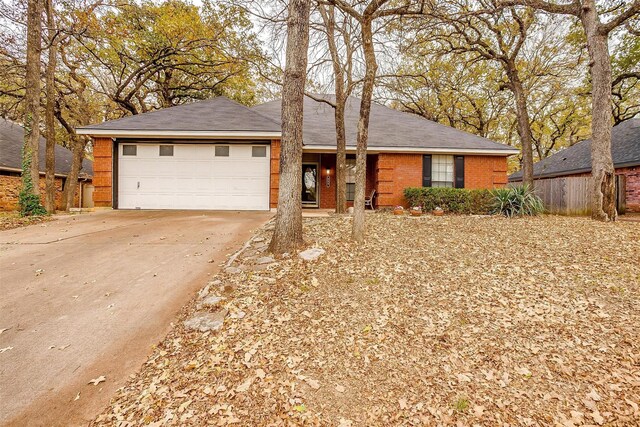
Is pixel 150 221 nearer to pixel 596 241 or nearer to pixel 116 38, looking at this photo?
pixel 116 38

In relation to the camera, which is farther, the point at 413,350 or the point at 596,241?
the point at 596,241

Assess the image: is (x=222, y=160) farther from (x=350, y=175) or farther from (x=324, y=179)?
(x=350, y=175)

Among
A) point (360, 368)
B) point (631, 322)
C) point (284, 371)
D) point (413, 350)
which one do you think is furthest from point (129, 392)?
point (631, 322)

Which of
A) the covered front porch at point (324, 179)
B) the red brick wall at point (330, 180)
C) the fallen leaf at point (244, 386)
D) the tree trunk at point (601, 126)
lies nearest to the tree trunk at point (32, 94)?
the covered front porch at point (324, 179)

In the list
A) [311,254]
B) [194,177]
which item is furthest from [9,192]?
[311,254]

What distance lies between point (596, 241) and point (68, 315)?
8.72 m

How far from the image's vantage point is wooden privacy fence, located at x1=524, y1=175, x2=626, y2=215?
9.95 meters

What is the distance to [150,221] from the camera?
8117 millimetres

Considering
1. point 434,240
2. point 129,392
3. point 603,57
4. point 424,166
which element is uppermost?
point 603,57

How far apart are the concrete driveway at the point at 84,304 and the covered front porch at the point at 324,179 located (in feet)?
22.8

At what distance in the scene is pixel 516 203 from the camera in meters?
8.83

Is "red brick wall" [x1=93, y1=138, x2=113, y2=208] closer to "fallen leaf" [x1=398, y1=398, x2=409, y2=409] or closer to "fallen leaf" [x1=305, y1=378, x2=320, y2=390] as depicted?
"fallen leaf" [x1=305, y1=378, x2=320, y2=390]

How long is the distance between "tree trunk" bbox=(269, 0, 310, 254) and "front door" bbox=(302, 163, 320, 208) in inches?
338

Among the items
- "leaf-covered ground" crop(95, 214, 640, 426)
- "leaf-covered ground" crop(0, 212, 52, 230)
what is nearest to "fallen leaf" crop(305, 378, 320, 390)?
"leaf-covered ground" crop(95, 214, 640, 426)
